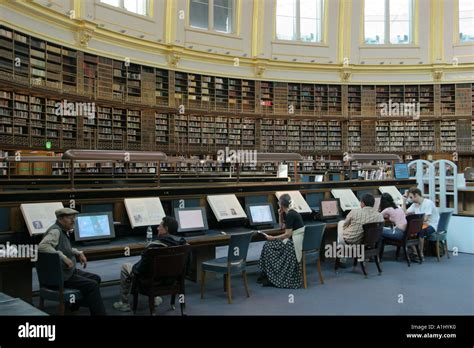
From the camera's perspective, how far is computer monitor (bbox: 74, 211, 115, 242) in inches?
162

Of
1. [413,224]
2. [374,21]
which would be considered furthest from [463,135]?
[413,224]

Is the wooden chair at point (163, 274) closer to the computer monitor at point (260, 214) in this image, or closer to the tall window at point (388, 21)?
the computer monitor at point (260, 214)

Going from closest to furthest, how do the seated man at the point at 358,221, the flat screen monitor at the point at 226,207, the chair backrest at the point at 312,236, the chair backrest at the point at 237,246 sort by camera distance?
the chair backrest at the point at 237,246 → the chair backrest at the point at 312,236 → the flat screen monitor at the point at 226,207 → the seated man at the point at 358,221

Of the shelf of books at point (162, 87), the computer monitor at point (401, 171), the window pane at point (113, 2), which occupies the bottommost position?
the computer monitor at point (401, 171)

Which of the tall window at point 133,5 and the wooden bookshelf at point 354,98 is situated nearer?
the tall window at point 133,5

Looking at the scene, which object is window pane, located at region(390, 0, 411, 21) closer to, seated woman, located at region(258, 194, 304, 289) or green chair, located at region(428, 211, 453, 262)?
green chair, located at region(428, 211, 453, 262)

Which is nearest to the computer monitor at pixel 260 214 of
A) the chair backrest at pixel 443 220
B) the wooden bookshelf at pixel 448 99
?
the chair backrest at pixel 443 220

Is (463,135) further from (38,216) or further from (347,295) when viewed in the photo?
(38,216)

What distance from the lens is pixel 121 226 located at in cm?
472

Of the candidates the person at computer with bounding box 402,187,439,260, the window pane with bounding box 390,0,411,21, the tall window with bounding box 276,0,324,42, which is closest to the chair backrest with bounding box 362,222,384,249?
the person at computer with bounding box 402,187,439,260

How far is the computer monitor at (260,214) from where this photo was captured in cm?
539

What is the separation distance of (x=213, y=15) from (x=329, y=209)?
36.1 ft

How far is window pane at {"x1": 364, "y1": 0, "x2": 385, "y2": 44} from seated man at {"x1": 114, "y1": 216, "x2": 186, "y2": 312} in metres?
15.2

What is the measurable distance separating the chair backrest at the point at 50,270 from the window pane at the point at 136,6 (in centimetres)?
1145
